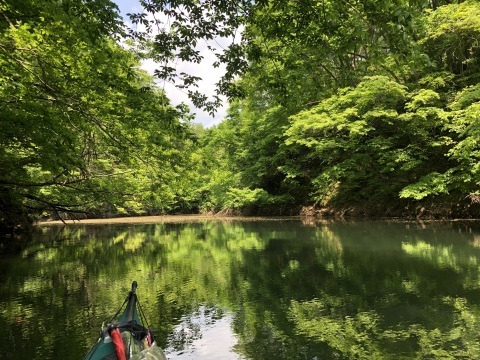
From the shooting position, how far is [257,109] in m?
31.8

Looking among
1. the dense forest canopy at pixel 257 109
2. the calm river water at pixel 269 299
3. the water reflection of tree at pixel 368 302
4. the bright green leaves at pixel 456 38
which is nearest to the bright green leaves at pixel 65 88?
the dense forest canopy at pixel 257 109

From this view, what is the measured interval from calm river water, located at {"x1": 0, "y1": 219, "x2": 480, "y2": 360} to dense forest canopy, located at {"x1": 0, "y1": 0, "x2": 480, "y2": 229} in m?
3.06

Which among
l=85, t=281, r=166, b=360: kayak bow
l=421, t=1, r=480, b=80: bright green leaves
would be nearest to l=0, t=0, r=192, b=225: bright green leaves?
l=85, t=281, r=166, b=360: kayak bow

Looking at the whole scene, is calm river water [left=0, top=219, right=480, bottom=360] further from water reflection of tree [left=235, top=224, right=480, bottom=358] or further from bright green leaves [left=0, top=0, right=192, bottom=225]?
bright green leaves [left=0, top=0, right=192, bottom=225]

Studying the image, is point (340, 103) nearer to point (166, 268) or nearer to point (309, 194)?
point (309, 194)

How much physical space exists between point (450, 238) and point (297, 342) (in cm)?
1073

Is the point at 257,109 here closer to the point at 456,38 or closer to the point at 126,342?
the point at 456,38

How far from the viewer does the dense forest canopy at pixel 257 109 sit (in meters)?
4.92

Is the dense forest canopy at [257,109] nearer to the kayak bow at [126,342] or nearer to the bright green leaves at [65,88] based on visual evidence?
the bright green leaves at [65,88]

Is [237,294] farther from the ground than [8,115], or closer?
closer

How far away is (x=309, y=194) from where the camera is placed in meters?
30.7

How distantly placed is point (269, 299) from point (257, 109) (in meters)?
25.1

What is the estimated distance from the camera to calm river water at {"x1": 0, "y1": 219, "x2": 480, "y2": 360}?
550 centimetres

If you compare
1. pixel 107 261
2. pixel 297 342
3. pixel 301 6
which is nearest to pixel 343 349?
pixel 297 342
